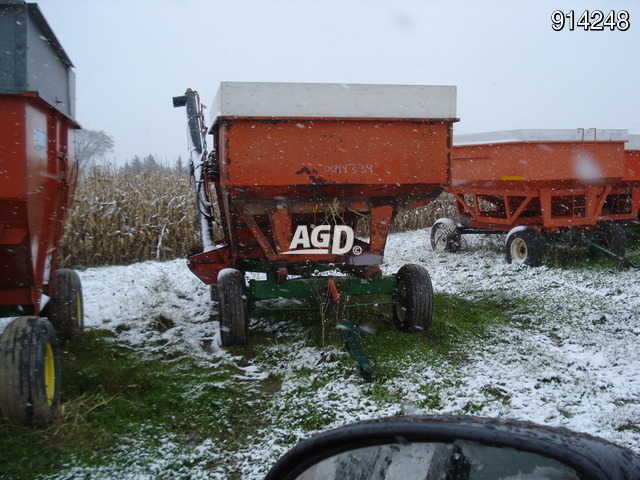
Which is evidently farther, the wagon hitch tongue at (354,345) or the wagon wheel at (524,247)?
the wagon wheel at (524,247)

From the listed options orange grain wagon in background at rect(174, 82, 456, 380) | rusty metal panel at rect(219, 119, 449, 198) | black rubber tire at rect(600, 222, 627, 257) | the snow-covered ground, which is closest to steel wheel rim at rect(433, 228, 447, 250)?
the snow-covered ground

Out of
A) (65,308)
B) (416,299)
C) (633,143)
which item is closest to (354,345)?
(416,299)

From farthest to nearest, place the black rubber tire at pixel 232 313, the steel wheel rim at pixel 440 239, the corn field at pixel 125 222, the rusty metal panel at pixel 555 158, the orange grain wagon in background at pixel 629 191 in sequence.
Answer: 1. the steel wheel rim at pixel 440 239
2. the orange grain wagon in background at pixel 629 191
3. the corn field at pixel 125 222
4. the rusty metal panel at pixel 555 158
5. the black rubber tire at pixel 232 313

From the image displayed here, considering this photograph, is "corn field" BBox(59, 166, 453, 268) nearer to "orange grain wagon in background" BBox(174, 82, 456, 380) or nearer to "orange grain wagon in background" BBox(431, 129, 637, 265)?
"orange grain wagon in background" BBox(431, 129, 637, 265)

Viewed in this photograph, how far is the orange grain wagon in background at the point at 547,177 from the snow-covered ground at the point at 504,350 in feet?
2.21

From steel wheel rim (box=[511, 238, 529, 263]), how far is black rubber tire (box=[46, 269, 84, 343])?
19.2 feet

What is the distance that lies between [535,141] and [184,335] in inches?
212

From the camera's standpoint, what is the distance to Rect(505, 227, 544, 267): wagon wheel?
7.23 meters

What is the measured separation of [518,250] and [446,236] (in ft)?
5.75

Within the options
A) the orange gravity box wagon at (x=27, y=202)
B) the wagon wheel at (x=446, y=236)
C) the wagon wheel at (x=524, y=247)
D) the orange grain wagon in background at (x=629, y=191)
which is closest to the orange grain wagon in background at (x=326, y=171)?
the orange gravity box wagon at (x=27, y=202)

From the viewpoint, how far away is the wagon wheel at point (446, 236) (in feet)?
30.0

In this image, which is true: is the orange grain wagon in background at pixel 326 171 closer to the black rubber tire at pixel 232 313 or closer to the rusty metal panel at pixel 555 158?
the black rubber tire at pixel 232 313

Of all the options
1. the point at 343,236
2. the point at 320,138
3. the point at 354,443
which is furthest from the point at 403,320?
the point at 354,443

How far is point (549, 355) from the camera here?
4113mm
